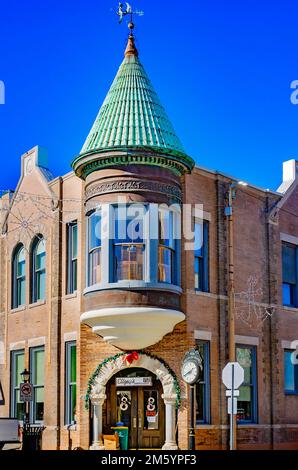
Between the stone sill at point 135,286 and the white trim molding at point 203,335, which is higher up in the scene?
the stone sill at point 135,286

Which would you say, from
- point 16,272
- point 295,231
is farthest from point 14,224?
point 295,231

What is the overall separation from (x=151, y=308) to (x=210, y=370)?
11.2 feet

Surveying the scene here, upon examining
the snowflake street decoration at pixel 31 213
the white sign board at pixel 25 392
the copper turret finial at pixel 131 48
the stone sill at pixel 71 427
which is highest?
the copper turret finial at pixel 131 48

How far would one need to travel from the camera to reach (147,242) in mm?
26531

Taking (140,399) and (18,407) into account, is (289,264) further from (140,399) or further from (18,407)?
(18,407)

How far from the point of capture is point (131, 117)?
1077 inches

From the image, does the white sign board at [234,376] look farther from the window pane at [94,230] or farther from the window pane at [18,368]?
the window pane at [18,368]

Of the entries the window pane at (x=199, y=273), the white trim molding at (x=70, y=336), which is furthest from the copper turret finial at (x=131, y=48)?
the white trim molding at (x=70, y=336)

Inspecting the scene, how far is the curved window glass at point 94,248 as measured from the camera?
27172mm

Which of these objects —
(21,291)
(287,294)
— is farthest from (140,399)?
(287,294)

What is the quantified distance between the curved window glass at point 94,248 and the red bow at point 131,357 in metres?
2.31

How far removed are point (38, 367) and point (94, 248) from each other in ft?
17.7

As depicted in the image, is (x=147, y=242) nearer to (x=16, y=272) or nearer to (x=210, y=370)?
(x=210, y=370)

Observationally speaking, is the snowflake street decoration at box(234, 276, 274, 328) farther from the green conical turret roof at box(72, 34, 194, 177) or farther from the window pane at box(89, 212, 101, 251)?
the window pane at box(89, 212, 101, 251)
